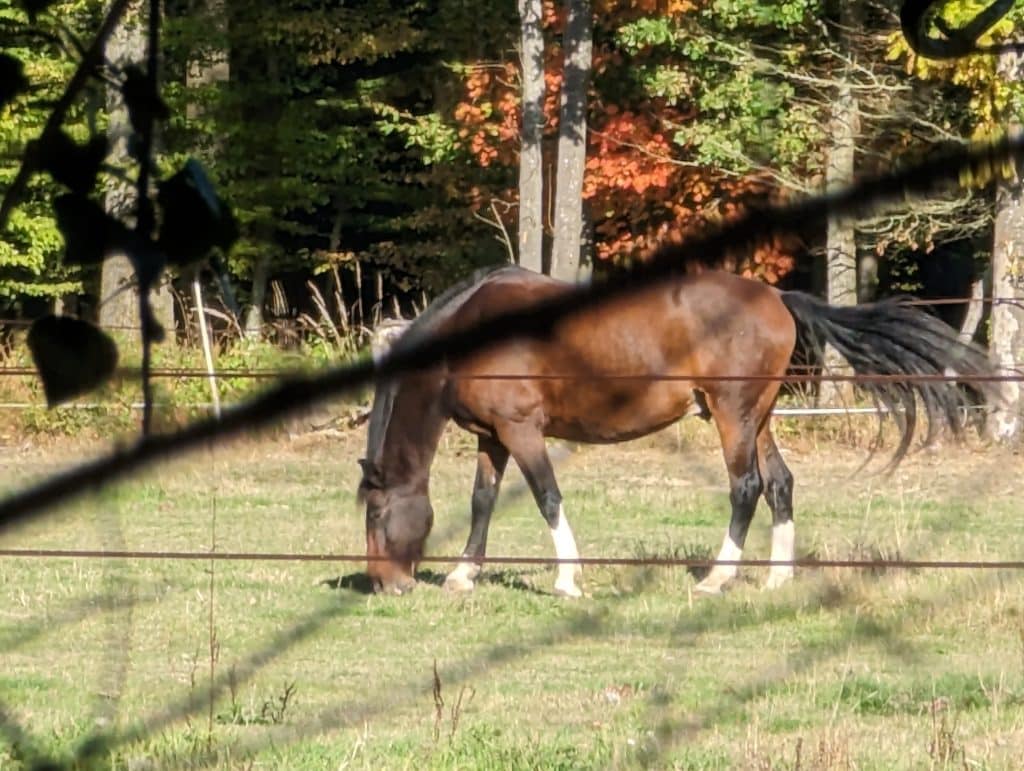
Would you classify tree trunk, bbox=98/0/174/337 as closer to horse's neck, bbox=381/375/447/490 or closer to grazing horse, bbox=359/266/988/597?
grazing horse, bbox=359/266/988/597

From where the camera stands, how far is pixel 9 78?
3.41 feet

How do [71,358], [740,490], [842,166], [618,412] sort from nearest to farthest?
[71,358] → [842,166] → [740,490] → [618,412]

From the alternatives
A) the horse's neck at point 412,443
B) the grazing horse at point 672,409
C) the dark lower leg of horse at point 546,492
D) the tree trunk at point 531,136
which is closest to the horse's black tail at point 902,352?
the grazing horse at point 672,409

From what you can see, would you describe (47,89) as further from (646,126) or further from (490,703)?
(646,126)

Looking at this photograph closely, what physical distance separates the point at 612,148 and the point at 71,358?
13.6 m

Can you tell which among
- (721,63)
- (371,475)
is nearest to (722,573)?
(371,475)

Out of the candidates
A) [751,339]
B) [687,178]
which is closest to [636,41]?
[687,178]

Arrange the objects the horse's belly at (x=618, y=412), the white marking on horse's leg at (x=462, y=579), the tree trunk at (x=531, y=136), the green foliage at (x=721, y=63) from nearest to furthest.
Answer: the white marking on horse's leg at (x=462, y=579) < the horse's belly at (x=618, y=412) < the green foliage at (x=721, y=63) < the tree trunk at (x=531, y=136)

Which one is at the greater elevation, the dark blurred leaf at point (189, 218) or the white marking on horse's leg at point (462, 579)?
the dark blurred leaf at point (189, 218)

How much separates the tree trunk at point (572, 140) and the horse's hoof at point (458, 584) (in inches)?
249

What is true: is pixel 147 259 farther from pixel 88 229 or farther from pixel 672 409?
pixel 672 409

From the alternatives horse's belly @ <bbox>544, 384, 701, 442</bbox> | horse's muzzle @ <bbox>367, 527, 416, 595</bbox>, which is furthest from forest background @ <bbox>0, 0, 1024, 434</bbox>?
horse's muzzle @ <bbox>367, 527, 416, 595</bbox>

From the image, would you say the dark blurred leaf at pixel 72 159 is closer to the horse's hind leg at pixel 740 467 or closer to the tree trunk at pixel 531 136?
the horse's hind leg at pixel 740 467

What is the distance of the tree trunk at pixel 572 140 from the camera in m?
13.5
